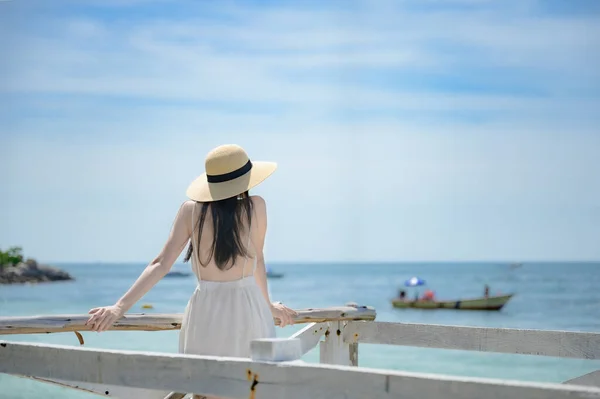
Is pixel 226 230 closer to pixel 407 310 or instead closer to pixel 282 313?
pixel 282 313

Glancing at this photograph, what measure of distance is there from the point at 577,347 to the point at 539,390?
2.12 meters

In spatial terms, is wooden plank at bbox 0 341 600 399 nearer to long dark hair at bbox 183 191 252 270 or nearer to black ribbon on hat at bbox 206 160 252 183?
long dark hair at bbox 183 191 252 270

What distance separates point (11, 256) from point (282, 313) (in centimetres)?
7300

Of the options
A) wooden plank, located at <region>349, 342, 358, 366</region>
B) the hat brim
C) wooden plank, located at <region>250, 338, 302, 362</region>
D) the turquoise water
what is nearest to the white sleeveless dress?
the hat brim

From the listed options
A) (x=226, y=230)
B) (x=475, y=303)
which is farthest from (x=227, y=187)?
(x=475, y=303)

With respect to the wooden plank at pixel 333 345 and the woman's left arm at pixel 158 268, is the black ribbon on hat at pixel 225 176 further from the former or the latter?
the wooden plank at pixel 333 345

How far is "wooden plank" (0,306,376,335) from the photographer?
338 centimetres

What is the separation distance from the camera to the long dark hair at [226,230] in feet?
11.1

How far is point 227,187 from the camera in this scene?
3436 mm

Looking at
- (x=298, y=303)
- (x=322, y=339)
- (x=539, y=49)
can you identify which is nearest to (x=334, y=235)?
(x=539, y=49)

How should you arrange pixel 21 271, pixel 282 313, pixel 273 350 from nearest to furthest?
1. pixel 273 350
2. pixel 282 313
3. pixel 21 271

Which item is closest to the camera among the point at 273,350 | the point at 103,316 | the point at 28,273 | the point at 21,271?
the point at 273,350

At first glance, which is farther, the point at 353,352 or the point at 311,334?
the point at 353,352

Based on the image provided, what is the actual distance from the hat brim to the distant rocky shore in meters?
66.8
